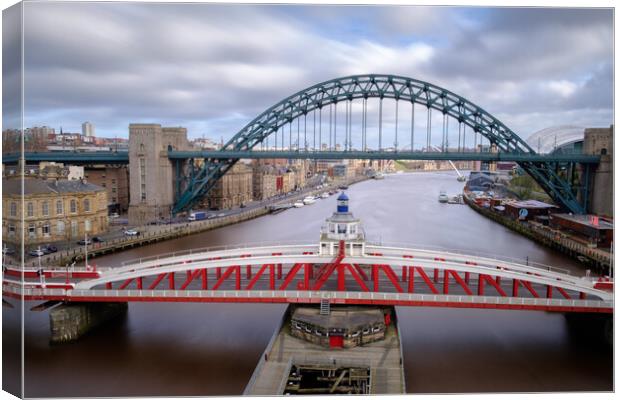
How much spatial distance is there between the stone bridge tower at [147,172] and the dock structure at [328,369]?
1168cm

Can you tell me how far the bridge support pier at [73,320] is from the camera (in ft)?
19.8

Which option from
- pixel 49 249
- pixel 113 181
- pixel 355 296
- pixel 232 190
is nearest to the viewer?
pixel 355 296

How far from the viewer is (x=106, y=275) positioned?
6.04m

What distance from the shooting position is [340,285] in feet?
18.5

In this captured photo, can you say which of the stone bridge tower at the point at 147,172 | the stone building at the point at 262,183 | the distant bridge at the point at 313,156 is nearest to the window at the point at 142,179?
the stone bridge tower at the point at 147,172

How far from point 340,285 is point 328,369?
1.15 meters

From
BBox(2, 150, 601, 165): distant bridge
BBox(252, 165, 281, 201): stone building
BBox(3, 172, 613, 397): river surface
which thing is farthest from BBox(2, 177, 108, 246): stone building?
BBox(252, 165, 281, 201): stone building

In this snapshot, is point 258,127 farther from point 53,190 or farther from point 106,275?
point 106,275

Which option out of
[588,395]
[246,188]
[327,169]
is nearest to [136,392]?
[588,395]

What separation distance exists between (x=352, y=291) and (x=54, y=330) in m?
3.50

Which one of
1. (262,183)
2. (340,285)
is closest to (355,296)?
(340,285)

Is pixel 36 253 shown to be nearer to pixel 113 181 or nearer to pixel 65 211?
pixel 65 211

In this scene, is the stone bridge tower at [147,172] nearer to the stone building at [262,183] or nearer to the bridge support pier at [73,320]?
the bridge support pier at [73,320]

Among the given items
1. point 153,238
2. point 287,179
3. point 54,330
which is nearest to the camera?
point 54,330
